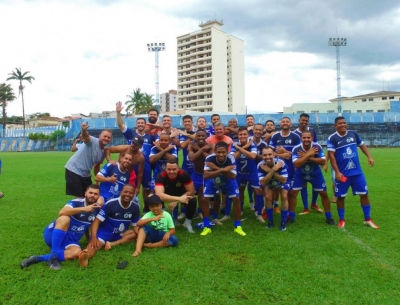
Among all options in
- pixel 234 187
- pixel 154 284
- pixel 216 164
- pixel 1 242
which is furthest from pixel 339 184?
pixel 1 242

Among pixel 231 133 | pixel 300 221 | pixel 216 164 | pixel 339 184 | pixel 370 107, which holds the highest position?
pixel 370 107

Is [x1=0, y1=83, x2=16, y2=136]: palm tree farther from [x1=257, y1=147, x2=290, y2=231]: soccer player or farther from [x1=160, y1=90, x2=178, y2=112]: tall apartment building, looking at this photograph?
[x1=160, y1=90, x2=178, y2=112]: tall apartment building

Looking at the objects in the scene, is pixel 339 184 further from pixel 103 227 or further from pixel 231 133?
pixel 103 227

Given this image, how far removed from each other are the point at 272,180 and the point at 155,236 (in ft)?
7.81

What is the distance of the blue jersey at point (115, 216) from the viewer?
487 cm

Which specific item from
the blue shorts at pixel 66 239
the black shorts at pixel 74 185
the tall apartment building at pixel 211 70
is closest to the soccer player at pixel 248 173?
the black shorts at pixel 74 185

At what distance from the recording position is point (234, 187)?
564 centimetres

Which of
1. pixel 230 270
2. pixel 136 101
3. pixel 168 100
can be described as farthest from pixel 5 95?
pixel 168 100

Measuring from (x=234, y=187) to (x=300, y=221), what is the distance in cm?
167

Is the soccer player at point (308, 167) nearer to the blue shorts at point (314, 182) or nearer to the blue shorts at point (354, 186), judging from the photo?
the blue shorts at point (314, 182)

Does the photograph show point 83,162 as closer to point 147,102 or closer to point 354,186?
point 354,186

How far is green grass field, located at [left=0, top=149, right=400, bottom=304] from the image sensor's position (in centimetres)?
334

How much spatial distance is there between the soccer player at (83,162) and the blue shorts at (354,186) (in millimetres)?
4323

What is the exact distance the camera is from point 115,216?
16.1 ft
